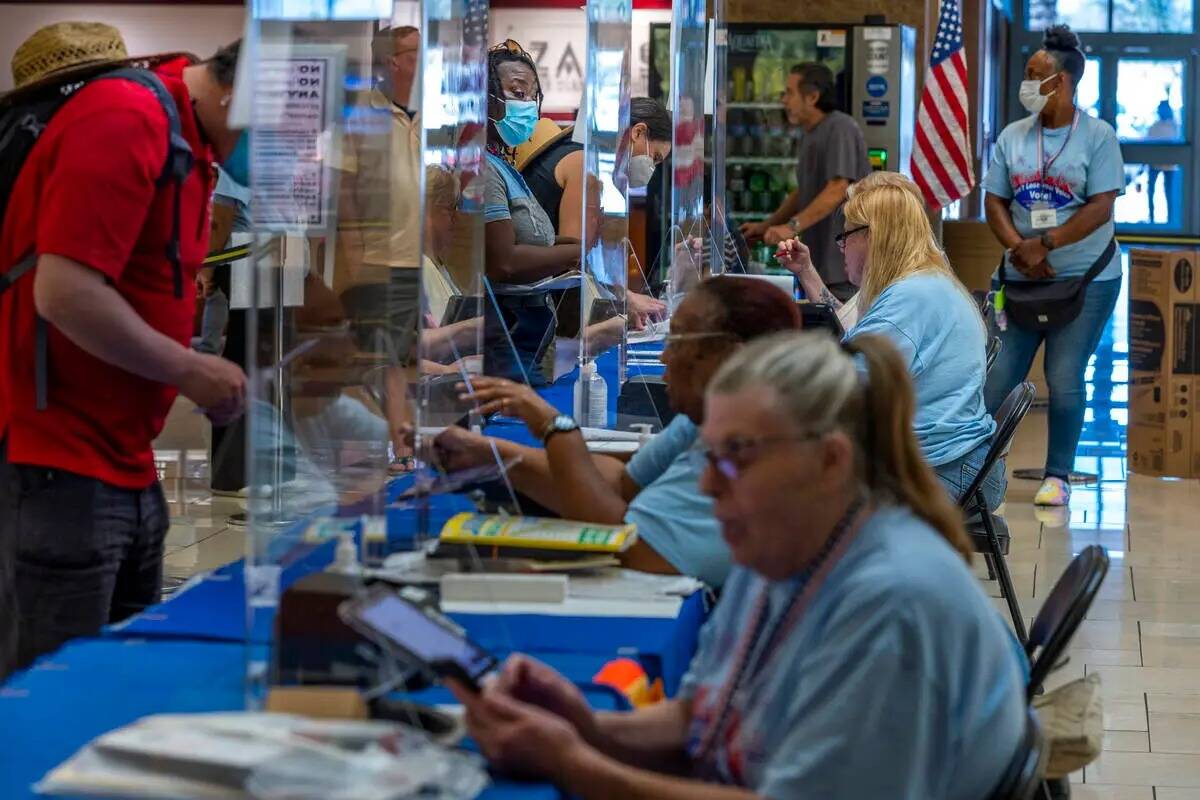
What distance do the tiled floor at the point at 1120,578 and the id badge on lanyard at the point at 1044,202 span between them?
121 centimetres

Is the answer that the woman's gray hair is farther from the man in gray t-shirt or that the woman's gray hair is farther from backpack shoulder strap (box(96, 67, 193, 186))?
the man in gray t-shirt

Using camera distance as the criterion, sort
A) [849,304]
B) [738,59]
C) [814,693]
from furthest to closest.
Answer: [738,59], [849,304], [814,693]

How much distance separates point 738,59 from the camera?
33.8 feet

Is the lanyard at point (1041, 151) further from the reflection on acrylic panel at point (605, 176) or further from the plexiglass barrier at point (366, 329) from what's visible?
the plexiglass barrier at point (366, 329)

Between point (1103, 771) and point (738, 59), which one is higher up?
point (738, 59)

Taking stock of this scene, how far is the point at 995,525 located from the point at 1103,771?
44.6 inches

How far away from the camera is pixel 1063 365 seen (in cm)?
717

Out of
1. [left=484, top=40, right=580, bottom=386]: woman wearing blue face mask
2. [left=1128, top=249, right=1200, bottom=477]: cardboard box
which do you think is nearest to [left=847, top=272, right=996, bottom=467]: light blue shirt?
[left=484, top=40, right=580, bottom=386]: woman wearing blue face mask

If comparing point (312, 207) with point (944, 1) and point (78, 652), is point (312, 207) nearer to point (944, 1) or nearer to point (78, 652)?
point (78, 652)

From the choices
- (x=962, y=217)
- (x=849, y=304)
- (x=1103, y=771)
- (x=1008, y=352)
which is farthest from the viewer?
(x=962, y=217)

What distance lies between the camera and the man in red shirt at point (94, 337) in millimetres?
2436

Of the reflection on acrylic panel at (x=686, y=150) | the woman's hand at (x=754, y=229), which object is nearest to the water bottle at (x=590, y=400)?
the reflection on acrylic panel at (x=686, y=150)

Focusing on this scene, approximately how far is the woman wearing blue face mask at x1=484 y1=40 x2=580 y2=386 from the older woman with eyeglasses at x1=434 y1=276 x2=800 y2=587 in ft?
2.00

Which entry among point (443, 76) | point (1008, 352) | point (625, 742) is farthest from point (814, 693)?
point (1008, 352)
